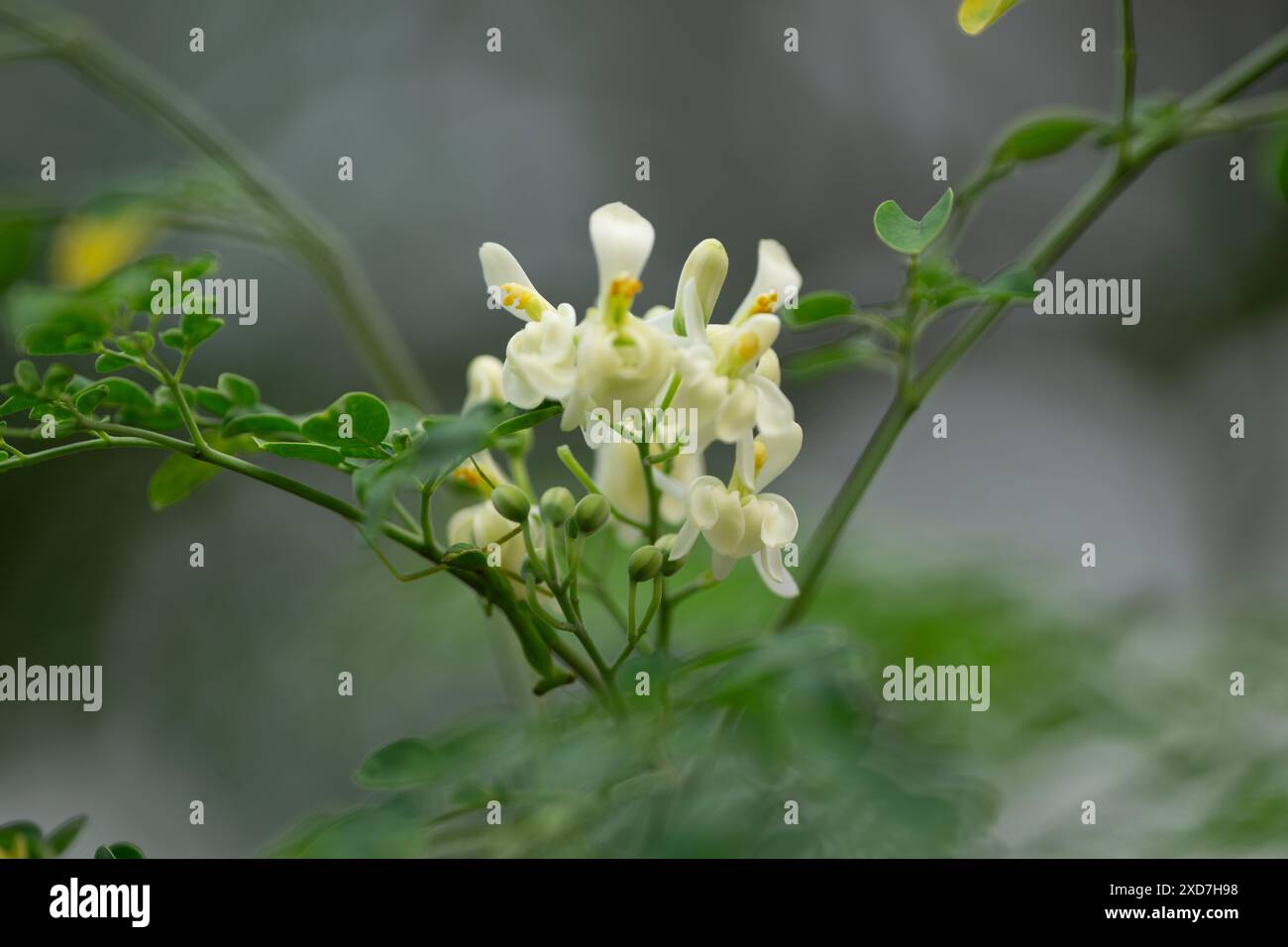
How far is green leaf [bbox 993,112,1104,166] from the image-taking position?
0.71 metres

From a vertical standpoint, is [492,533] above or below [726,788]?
above

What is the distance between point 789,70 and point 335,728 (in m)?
2.09

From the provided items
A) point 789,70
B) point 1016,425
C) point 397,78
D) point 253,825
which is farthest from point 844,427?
point 397,78

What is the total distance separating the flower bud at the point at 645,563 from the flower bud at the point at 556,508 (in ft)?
0.14

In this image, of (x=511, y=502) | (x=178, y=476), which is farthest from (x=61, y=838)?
(x=511, y=502)

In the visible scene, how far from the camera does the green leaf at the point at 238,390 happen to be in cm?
56

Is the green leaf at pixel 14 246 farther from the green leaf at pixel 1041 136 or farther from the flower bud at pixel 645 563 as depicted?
the green leaf at pixel 1041 136

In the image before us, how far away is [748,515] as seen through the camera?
518mm

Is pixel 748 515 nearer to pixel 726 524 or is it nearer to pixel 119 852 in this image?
pixel 726 524

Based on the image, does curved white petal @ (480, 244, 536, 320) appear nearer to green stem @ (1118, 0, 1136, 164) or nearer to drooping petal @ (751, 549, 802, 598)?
drooping petal @ (751, 549, 802, 598)

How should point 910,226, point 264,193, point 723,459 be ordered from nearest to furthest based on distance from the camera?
point 910,226 → point 264,193 → point 723,459

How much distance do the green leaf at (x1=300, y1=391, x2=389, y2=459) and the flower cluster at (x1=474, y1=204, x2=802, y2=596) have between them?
63mm

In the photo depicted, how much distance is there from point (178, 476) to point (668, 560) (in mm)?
274
